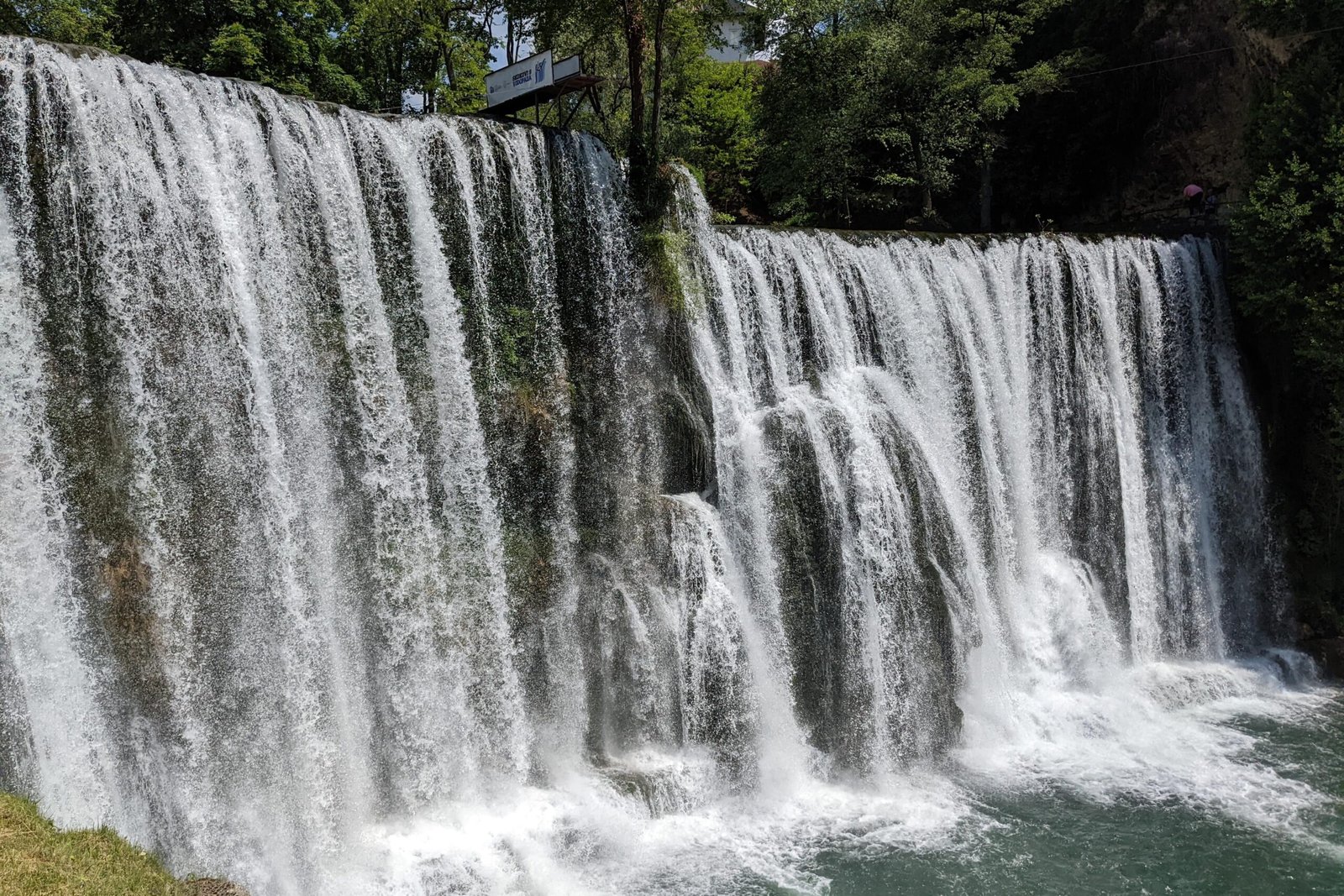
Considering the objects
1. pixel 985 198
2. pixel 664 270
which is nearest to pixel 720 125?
pixel 985 198

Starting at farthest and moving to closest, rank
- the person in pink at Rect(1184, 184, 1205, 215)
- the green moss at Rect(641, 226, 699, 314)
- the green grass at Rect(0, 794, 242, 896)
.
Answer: the person in pink at Rect(1184, 184, 1205, 215) → the green moss at Rect(641, 226, 699, 314) → the green grass at Rect(0, 794, 242, 896)

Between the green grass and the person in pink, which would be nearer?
the green grass

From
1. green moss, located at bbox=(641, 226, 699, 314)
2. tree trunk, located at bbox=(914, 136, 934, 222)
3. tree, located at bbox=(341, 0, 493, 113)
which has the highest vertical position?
tree, located at bbox=(341, 0, 493, 113)

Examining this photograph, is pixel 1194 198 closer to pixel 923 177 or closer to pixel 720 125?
pixel 923 177

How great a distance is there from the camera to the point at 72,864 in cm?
648

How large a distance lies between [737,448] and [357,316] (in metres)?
5.10

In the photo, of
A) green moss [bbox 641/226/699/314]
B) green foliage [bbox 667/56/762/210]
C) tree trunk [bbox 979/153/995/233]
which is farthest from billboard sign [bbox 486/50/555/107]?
tree trunk [bbox 979/153/995/233]

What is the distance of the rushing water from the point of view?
8.64m

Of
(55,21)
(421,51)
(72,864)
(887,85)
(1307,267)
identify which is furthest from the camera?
(421,51)

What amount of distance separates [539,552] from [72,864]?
5.79 m

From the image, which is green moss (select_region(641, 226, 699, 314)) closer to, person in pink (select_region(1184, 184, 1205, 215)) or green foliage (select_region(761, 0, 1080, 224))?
green foliage (select_region(761, 0, 1080, 224))

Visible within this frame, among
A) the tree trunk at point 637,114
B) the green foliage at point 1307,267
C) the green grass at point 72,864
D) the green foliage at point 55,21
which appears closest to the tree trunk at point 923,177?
the green foliage at point 1307,267

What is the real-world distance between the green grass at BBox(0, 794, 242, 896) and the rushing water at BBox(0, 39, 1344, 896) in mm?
1006

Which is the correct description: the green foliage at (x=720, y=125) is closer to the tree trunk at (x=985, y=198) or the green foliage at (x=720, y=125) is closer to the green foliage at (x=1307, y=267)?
the tree trunk at (x=985, y=198)
